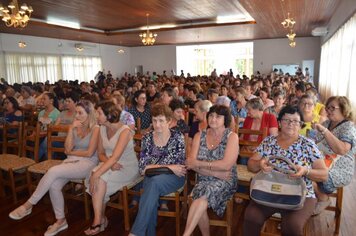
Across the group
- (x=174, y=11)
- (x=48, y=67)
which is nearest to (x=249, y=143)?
(x=174, y=11)

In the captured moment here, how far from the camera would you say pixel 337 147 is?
2.46 m

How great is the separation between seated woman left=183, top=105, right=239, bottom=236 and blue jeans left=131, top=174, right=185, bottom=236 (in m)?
0.23

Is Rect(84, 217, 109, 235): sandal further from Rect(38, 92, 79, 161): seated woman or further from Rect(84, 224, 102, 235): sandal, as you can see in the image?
Rect(38, 92, 79, 161): seated woman

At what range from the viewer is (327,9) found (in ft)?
31.3

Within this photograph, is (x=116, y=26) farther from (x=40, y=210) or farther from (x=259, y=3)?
(x=40, y=210)

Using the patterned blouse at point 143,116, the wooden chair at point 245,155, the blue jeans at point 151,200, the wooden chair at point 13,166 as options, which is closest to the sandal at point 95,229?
the blue jeans at point 151,200

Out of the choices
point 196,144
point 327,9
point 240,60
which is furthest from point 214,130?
point 240,60

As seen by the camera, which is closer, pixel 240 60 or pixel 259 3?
pixel 259 3

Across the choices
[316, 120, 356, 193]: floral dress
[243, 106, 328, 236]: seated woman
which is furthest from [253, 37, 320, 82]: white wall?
[243, 106, 328, 236]: seated woman

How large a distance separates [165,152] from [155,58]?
19617 millimetres

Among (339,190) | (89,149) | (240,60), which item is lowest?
(339,190)

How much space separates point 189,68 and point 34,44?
10935mm

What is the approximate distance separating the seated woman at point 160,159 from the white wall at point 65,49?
1280cm

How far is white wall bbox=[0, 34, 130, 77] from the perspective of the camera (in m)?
13.3
